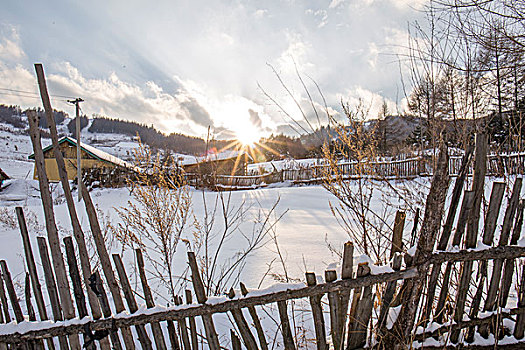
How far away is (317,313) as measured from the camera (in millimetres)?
1470

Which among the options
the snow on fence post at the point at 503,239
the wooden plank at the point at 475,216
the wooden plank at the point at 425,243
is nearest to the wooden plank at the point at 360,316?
the wooden plank at the point at 425,243

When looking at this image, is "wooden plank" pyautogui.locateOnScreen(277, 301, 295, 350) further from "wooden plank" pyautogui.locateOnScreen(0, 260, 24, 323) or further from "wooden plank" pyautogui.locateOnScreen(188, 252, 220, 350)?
"wooden plank" pyautogui.locateOnScreen(0, 260, 24, 323)

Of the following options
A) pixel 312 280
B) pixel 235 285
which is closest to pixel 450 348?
pixel 312 280

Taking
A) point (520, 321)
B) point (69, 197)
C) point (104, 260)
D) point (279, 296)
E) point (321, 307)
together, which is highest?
point (69, 197)

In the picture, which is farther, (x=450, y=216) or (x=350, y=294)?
(x=350, y=294)

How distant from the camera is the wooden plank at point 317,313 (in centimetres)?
138

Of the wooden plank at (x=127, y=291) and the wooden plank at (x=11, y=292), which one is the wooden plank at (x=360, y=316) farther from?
the wooden plank at (x=11, y=292)

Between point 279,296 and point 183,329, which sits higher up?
point 279,296

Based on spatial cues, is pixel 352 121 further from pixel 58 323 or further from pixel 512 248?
pixel 58 323

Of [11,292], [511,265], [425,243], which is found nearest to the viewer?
[425,243]

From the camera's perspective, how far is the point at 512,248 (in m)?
1.45

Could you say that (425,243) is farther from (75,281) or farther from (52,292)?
(52,292)

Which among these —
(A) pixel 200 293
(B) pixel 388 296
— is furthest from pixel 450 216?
(A) pixel 200 293

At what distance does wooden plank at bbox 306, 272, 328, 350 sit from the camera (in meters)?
1.38
